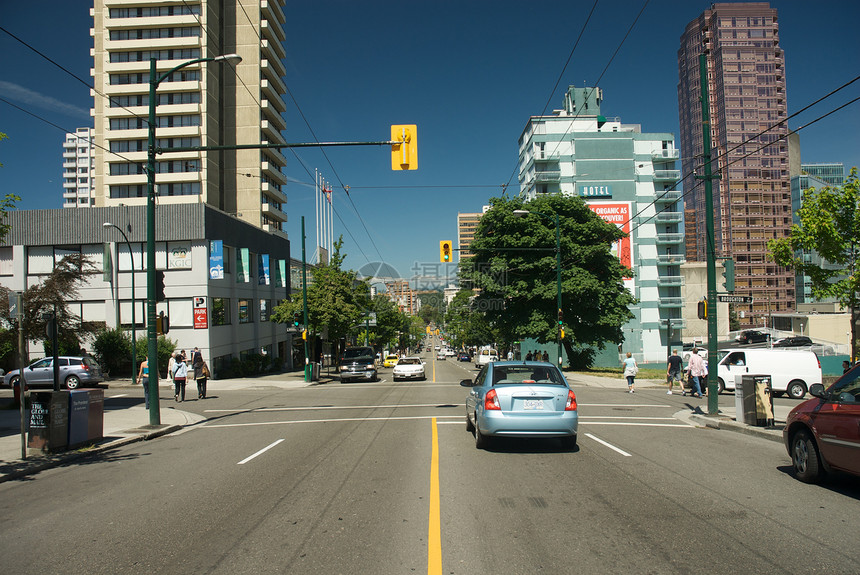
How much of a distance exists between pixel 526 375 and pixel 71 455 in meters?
8.47

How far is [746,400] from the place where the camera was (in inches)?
498

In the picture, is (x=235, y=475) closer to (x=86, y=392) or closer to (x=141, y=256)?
(x=86, y=392)

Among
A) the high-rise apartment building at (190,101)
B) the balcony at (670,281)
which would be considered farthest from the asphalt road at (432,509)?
the balcony at (670,281)

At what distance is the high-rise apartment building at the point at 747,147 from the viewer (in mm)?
123562

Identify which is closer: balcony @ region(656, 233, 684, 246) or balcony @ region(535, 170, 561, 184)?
balcony @ region(535, 170, 561, 184)

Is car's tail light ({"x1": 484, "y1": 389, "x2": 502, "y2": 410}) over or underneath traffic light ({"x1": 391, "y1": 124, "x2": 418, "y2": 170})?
underneath

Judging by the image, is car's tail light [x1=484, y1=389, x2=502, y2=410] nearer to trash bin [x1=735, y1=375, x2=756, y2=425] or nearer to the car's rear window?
the car's rear window

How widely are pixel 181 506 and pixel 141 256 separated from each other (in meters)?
31.1

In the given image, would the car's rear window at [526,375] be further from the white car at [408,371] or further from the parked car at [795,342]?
the parked car at [795,342]

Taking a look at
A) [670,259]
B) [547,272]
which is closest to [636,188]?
[670,259]

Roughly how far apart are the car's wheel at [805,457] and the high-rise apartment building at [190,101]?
5518cm

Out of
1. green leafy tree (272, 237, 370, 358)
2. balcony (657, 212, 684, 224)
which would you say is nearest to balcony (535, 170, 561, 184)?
balcony (657, 212, 684, 224)

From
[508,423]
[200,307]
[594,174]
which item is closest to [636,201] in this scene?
[594,174]

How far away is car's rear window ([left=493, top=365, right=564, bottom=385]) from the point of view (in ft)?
32.9
